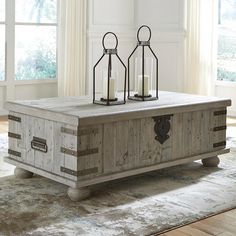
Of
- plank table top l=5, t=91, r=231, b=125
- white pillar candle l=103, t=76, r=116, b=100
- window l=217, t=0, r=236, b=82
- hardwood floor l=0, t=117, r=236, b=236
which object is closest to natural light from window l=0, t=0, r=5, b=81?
window l=217, t=0, r=236, b=82

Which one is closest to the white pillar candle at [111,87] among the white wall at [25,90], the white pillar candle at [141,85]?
the white pillar candle at [141,85]

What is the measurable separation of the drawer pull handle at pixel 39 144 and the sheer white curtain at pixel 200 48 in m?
3.52

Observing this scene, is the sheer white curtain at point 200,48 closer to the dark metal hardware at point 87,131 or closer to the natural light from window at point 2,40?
the natural light from window at point 2,40

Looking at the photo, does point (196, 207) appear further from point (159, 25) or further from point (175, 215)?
point (159, 25)

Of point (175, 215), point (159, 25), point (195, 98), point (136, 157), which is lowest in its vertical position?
point (175, 215)

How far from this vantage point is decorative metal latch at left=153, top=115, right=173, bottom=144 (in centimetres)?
327

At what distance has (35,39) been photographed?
6359mm

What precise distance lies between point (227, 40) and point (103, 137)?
3707 millimetres

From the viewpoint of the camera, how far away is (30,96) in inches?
251

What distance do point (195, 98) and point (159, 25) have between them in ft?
10.1

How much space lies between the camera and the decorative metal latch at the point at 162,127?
327cm

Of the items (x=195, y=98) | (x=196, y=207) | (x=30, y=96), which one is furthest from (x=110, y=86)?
(x=30, y=96)

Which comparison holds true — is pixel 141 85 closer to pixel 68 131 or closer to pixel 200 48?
pixel 68 131

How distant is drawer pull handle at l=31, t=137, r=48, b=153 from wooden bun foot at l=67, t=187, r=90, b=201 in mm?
293
